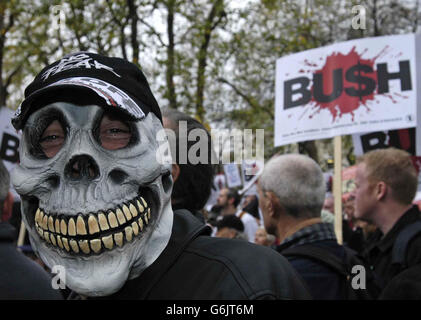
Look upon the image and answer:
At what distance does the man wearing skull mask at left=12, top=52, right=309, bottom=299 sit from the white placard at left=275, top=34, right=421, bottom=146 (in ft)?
10.8

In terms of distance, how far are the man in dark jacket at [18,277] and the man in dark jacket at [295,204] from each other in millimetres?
1345

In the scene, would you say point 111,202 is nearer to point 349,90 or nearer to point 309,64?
point 349,90

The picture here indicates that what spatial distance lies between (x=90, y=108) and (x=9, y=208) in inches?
77.4

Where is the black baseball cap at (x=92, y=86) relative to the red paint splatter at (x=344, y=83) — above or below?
below

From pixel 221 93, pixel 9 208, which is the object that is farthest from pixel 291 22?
pixel 9 208

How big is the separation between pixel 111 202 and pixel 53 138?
1.01 feet

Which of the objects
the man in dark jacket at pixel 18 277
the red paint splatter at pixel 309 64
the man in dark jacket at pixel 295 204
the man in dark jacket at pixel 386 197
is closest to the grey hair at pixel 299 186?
the man in dark jacket at pixel 295 204

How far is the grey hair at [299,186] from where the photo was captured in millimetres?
3193

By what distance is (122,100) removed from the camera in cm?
148

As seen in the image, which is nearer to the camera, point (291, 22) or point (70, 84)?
point (70, 84)

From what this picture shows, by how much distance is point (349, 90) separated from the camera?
488 centimetres

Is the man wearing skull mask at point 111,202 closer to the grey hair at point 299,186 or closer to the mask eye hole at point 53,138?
the mask eye hole at point 53,138

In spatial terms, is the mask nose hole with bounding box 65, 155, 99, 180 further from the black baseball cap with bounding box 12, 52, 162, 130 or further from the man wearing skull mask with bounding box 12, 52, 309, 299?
the black baseball cap with bounding box 12, 52, 162, 130
